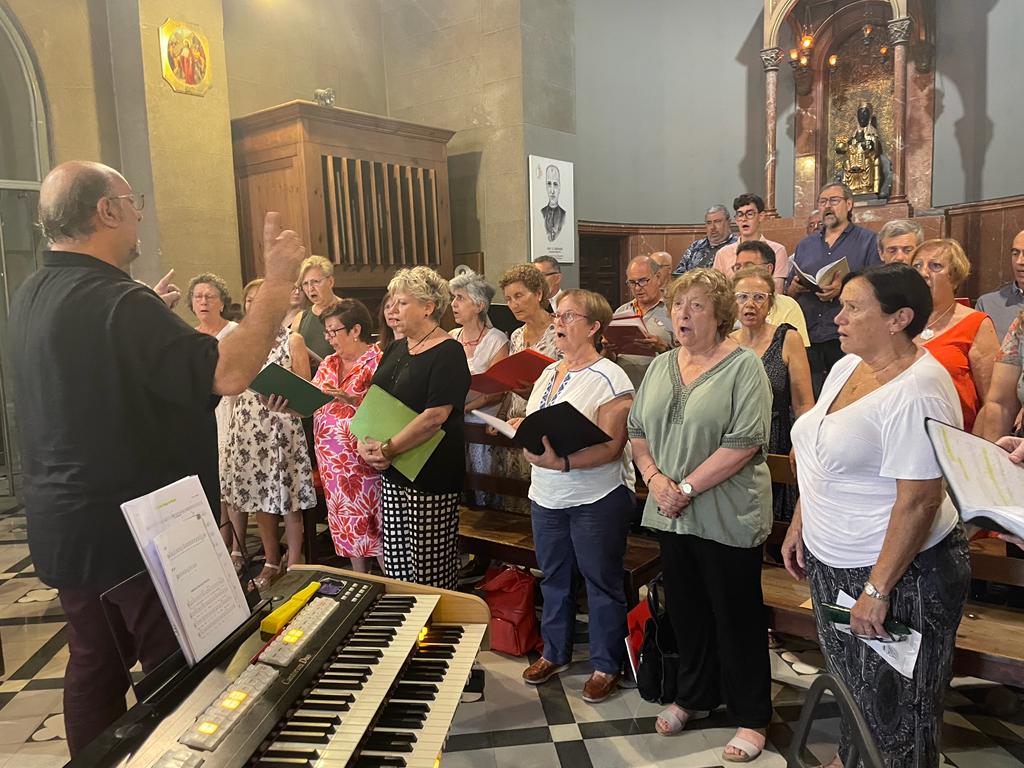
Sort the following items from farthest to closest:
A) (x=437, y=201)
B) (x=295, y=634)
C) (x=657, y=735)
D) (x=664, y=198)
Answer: (x=664, y=198), (x=437, y=201), (x=657, y=735), (x=295, y=634)

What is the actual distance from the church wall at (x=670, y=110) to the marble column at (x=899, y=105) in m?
1.19

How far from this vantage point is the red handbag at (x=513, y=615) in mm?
3123

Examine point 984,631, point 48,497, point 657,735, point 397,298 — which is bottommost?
point 657,735

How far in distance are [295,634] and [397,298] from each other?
1.67m

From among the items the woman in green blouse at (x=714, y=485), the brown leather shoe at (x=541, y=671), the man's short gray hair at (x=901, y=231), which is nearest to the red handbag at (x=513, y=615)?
the brown leather shoe at (x=541, y=671)

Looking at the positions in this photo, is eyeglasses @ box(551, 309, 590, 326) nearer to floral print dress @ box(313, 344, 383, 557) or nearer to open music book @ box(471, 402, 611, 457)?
open music book @ box(471, 402, 611, 457)

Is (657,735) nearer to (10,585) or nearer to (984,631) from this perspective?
(984,631)

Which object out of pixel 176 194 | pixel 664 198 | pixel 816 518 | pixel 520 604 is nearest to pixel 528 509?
pixel 520 604

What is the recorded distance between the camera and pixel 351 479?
333 cm

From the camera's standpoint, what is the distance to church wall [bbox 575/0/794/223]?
8.56 metres

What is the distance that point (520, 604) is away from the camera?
316cm

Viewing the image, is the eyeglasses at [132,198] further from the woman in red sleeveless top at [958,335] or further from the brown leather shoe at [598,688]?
the woman in red sleeveless top at [958,335]

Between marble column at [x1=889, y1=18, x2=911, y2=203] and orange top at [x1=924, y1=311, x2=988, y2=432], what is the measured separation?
16.9 ft

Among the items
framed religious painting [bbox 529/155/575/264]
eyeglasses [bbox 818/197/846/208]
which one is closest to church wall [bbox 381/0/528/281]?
framed religious painting [bbox 529/155/575/264]
